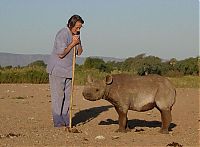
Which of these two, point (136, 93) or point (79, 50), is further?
point (79, 50)

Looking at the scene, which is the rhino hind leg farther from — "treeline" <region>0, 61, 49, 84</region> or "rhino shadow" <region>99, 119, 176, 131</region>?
"treeline" <region>0, 61, 49, 84</region>

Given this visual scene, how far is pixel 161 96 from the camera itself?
10.3 metres

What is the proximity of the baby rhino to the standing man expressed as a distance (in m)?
0.66

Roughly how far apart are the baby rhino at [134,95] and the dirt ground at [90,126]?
1.59 ft

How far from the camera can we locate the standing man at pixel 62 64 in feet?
34.8

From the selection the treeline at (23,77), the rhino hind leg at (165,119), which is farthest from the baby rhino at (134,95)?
the treeline at (23,77)

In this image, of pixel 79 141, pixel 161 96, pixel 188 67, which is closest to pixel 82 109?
pixel 161 96

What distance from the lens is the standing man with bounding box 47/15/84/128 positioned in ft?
34.8

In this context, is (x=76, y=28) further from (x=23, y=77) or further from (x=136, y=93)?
(x=23, y=77)

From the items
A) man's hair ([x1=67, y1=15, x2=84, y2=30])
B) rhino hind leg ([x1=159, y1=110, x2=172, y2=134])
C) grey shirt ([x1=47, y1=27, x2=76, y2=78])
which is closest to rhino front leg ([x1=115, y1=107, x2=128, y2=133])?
rhino hind leg ([x1=159, y1=110, x2=172, y2=134])

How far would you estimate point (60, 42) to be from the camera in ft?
34.8

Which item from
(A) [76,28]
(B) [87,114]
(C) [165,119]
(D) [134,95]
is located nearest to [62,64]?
(A) [76,28]

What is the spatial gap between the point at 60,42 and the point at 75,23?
53cm

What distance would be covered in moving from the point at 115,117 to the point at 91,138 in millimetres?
4796
